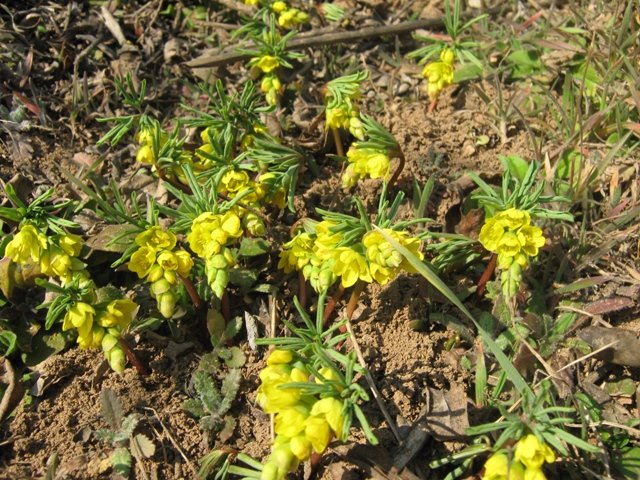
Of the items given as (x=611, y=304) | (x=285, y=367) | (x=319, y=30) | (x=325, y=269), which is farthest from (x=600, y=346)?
(x=319, y=30)

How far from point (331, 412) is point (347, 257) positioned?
803mm

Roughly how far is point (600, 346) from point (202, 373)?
7.25 ft

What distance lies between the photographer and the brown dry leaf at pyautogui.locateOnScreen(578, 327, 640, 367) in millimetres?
3201

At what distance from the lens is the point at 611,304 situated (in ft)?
11.2

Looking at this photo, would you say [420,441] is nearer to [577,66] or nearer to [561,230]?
[561,230]

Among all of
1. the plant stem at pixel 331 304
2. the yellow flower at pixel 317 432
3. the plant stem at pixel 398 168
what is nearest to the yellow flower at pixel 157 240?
the plant stem at pixel 331 304

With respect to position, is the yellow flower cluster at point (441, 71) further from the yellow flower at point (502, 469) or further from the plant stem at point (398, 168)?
the yellow flower at point (502, 469)

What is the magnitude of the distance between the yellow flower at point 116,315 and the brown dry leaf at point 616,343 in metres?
2.48

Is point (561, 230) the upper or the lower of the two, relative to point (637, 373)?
upper

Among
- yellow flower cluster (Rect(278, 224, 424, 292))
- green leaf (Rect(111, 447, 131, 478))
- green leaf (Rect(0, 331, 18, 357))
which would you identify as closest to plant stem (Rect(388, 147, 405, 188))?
yellow flower cluster (Rect(278, 224, 424, 292))

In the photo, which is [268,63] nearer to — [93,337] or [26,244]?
[26,244]

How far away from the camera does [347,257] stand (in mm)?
2830

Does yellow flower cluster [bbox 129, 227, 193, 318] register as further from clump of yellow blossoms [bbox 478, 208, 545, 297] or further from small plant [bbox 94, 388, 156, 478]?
clump of yellow blossoms [bbox 478, 208, 545, 297]

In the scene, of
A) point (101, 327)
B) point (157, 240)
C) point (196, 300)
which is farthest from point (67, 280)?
point (196, 300)
